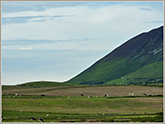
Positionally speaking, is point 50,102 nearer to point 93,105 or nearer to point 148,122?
point 93,105

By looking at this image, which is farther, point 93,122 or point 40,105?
point 40,105

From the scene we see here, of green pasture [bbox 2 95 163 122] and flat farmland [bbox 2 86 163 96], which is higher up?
flat farmland [bbox 2 86 163 96]

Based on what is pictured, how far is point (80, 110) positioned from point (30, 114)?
15.6 m

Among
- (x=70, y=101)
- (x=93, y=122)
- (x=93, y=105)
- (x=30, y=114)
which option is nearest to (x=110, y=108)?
(x=93, y=105)

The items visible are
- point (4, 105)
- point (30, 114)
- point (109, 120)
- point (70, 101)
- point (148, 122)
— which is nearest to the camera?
point (148, 122)

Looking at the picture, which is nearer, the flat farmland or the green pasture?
the green pasture

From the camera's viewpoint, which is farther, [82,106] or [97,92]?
[97,92]

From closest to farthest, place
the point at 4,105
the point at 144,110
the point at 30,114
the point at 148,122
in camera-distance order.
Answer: the point at 148,122 → the point at 30,114 → the point at 144,110 → the point at 4,105

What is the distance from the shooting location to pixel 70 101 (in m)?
120

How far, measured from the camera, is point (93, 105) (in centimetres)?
11338

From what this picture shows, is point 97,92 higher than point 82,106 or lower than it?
higher

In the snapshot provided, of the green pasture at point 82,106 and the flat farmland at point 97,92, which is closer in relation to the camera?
the green pasture at point 82,106

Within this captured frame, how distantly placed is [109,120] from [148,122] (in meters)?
8.80

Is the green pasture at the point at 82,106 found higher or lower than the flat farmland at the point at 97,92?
lower
